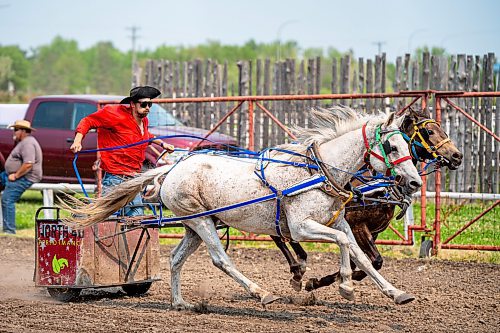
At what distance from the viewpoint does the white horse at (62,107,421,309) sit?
8.05m

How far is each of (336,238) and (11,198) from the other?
819 centimetres

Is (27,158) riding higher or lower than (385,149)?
lower

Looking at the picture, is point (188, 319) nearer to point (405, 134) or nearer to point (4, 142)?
point (405, 134)

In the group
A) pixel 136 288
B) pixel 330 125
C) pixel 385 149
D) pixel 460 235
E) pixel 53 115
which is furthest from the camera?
pixel 53 115

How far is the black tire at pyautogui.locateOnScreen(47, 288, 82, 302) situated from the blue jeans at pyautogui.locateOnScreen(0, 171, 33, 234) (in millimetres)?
5712

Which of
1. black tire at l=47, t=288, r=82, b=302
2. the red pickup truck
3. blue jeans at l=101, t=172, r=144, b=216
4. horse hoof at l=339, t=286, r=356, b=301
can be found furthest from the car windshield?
horse hoof at l=339, t=286, r=356, b=301

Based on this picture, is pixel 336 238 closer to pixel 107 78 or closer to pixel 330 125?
pixel 330 125

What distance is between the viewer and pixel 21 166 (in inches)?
575

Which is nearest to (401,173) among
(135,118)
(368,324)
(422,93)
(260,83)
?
(368,324)

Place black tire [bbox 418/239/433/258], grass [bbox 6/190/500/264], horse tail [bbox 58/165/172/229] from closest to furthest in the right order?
1. horse tail [bbox 58/165/172/229]
2. black tire [bbox 418/239/433/258]
3. grass [bbox 6/190/500/264]

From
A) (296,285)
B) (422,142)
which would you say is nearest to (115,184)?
(296,285)

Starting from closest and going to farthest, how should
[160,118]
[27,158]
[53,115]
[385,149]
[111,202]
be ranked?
[385,149] → [111,202] → [27,158] → [160,118] → [53,115]

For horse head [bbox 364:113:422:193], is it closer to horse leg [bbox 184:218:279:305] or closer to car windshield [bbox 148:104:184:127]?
horse leg [bbox 184:218:279:305]

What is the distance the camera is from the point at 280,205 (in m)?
8.19
